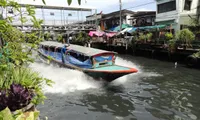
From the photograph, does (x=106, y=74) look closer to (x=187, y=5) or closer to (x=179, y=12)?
(x=179, y=12)

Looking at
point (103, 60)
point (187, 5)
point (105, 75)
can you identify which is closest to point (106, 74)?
point (105, 75)

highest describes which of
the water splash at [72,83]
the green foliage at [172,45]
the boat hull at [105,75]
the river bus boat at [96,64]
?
the green foliage at [172,45]

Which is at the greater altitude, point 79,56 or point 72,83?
point 79,56

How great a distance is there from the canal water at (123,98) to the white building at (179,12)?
530 inches

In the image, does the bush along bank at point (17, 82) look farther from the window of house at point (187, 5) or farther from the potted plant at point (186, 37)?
the window of house at point (187, 5)

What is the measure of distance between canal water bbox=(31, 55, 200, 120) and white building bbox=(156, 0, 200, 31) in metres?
13.5

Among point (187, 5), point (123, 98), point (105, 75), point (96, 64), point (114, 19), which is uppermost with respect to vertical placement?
point (114, 19)

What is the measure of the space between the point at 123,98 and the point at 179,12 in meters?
19.6

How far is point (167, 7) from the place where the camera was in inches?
1035

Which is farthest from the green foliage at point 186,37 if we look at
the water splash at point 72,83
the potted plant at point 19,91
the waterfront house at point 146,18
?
the potted plant at point 19,91

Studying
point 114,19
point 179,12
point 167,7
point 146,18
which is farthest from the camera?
point 114,19

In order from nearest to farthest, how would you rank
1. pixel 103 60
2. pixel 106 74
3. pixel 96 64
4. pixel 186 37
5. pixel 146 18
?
pixel 106 74
pixel 96 64
pixel 103 60
pixel 186 37
pixel 146 18

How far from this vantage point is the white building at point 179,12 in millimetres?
24188

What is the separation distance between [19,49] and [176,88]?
29.0 feet
